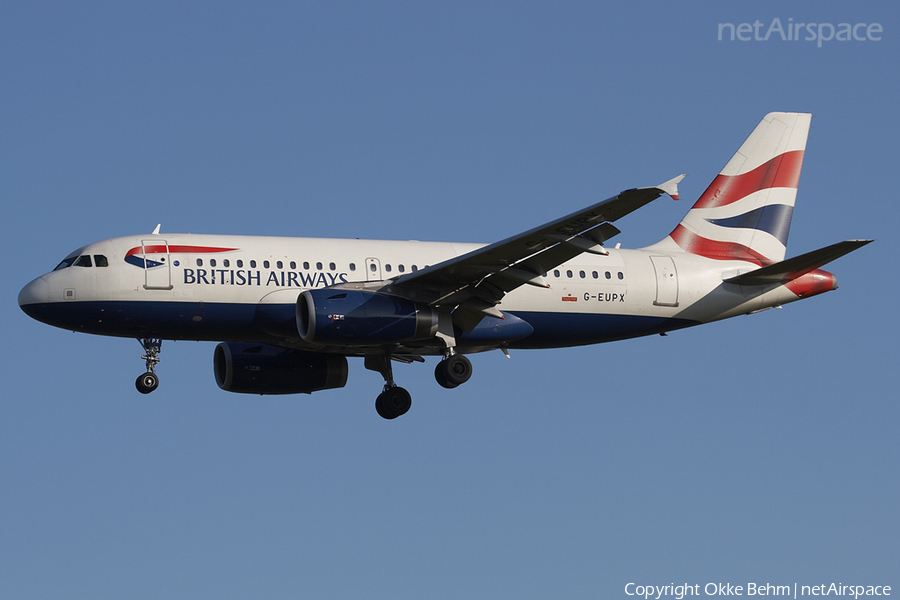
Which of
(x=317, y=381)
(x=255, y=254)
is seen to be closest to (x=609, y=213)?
(x=255, y=254)

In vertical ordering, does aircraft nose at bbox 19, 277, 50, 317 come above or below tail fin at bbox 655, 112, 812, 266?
below

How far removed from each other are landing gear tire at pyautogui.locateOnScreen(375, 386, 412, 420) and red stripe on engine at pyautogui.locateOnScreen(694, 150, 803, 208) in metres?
11.5

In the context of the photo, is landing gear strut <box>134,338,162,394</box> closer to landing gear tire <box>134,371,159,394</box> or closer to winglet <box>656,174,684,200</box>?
landing gear tire <box>134,371,159,394</box>

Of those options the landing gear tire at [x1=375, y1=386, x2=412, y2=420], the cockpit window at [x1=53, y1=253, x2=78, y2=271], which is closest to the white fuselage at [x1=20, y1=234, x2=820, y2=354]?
the cockpit window at [x1=53, y1=253, x2=78, y2=271]

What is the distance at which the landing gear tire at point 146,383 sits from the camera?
34.0m

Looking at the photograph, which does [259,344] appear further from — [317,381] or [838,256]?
[838,256]

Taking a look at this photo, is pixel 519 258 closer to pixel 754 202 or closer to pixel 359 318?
pixel 359 318

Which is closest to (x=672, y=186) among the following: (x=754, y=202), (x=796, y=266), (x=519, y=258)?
(x=519, y=258)

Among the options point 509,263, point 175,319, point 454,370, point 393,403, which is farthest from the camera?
point 393,403

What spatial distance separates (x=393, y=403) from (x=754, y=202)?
44.9ft

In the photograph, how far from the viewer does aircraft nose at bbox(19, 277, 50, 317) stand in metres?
33.0

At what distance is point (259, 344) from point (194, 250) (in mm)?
5355

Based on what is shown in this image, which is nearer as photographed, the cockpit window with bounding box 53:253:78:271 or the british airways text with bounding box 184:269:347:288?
the british airways text with bounding box 184:269:347:288

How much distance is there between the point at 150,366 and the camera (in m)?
34.2
